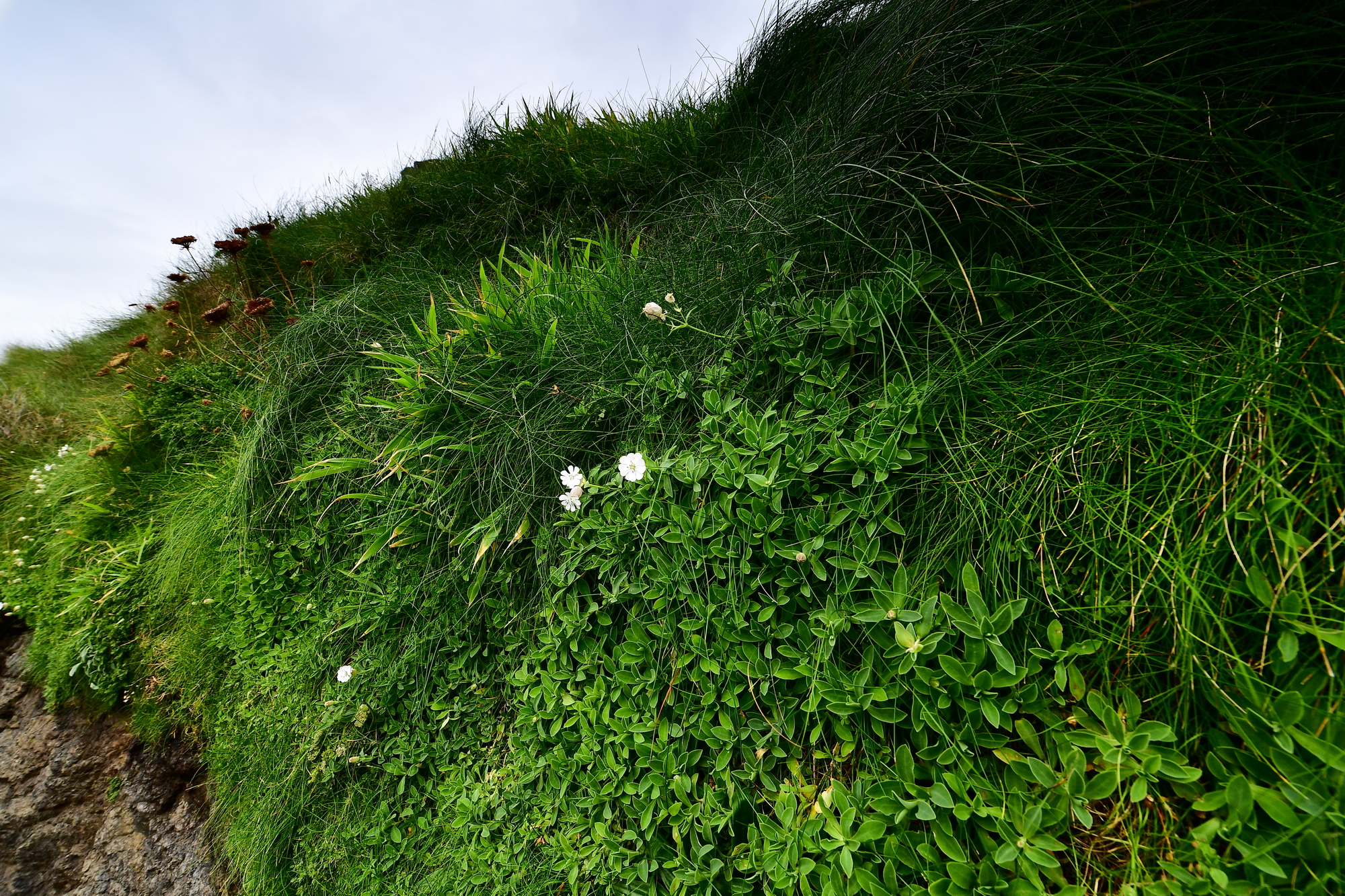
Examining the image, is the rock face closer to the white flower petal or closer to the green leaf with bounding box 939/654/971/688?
the white flower petal

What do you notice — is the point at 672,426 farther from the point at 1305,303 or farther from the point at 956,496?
the point at 1305,303

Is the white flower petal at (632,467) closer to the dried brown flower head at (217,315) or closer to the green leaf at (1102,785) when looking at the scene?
the green leaf at (1102,785)

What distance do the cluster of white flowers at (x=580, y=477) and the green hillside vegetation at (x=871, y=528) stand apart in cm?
1

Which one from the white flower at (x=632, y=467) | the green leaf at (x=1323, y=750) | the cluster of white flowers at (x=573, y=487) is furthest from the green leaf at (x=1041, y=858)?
the cluster of white flowers at (x=573, y=487)

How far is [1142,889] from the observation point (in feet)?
2.97

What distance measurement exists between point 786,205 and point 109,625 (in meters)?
4.41

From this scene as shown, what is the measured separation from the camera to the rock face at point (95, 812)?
2.69 meters

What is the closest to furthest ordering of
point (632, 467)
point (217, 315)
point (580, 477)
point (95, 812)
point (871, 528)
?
point (871, 528)
point (632, 467)
point (580, 477)
point (95, 812)
point (217, 315)

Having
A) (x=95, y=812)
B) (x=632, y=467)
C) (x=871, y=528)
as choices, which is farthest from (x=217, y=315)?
(x=871, y=528)

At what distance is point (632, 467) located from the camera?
5.46ft

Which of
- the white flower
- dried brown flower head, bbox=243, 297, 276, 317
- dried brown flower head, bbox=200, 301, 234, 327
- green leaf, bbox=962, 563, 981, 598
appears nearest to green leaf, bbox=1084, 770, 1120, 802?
green leaf, bbox=962, 563, 981, 598

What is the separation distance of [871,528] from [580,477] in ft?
2.99

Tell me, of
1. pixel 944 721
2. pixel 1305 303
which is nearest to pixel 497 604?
pixel 944 721

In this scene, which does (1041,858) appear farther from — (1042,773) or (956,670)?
(956,670)
